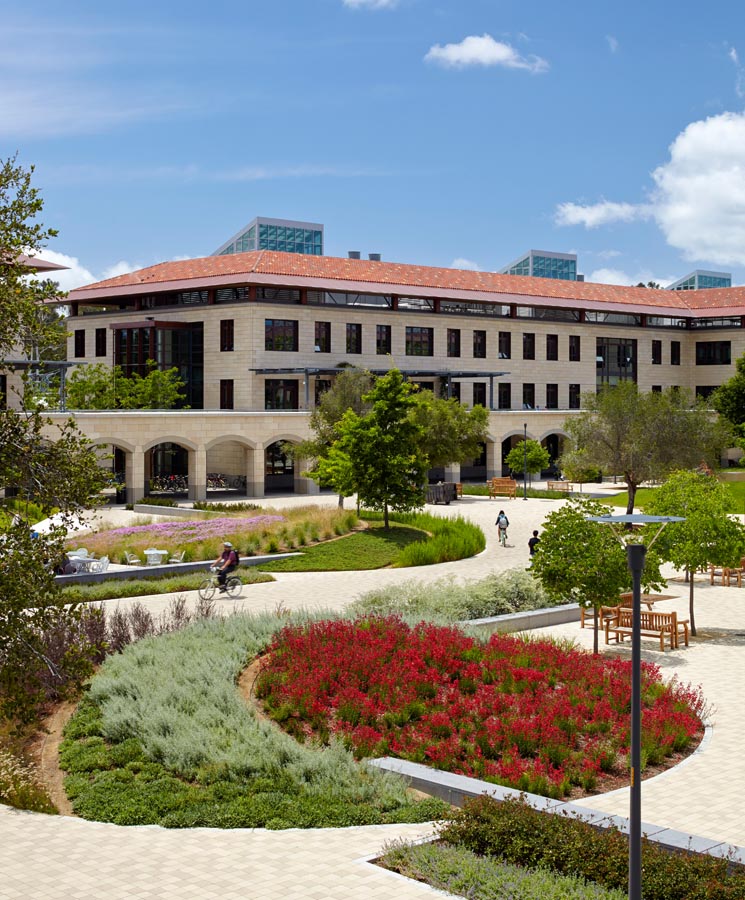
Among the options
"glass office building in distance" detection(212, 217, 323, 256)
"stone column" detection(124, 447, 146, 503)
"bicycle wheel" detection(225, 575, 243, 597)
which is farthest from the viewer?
"glass office building in distance" detection(212, 217, 323, 256)

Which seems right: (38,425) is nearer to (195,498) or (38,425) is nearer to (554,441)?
(195,498)

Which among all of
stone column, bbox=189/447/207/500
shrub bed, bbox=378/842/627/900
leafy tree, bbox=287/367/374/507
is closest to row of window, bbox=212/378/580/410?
leafy tree, bbox=287/367/374/507

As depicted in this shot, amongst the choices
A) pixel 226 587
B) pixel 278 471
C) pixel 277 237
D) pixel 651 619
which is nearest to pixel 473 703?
pixel 651 619

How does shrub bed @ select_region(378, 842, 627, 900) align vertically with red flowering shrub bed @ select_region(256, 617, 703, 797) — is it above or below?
below

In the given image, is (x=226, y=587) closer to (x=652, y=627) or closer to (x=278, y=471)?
(x=652, y=627)

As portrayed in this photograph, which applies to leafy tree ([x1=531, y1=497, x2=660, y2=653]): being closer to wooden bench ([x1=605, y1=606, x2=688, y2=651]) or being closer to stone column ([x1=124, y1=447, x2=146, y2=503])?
wooden bench ([x1=605, y1=606, x2=688, y2=651])

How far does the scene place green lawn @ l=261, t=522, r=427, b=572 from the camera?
97.2 feet

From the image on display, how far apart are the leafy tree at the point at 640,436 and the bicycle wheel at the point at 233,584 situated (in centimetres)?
2199

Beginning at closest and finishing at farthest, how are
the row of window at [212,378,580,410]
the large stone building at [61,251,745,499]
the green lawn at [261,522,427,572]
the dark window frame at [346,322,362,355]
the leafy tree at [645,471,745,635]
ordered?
the leafy tree at [645,471,745,635] → the green lawn at [261,522,427,572] → the large stone building at [61,251,745,499] → the row of window at [212,378,580,410] → the dark window frame at [346,322,362,355]

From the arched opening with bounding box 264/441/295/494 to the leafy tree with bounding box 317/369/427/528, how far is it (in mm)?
21912

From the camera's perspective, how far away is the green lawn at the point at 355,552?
97.2ft

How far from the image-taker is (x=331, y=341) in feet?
205

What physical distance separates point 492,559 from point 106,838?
22.4 meters

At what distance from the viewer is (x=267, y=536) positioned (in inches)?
1266
